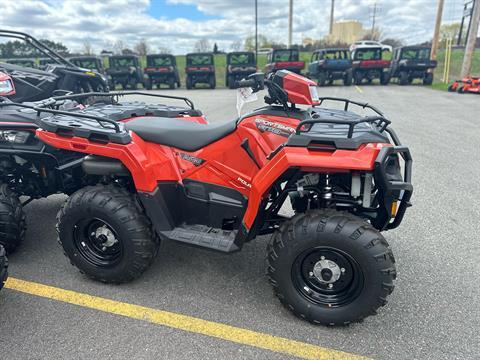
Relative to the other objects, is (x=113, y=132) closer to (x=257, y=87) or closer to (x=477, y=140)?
(x=257, y=87)

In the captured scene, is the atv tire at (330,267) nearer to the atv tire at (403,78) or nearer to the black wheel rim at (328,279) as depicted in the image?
the black wheel rim at (328,279)

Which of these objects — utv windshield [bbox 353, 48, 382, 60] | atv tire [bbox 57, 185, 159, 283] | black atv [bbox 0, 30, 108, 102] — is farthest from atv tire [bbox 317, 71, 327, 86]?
atv tire [bbox 57, 185, 159, 283]

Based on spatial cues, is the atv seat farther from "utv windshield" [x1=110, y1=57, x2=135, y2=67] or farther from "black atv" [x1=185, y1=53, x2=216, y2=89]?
"utv windshield" [x1=110, y1=57, x2=135, y2=67]

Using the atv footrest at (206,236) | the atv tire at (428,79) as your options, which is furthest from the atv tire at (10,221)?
the atv tire at (428,79)

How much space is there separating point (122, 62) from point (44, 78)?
52.3ft

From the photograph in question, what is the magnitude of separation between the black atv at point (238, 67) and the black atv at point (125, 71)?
4.88 metres

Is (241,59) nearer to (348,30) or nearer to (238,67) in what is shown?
(238,67)

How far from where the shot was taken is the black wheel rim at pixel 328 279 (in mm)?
2158

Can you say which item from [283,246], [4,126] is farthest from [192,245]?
[4,126]

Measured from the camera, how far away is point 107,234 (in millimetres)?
2648

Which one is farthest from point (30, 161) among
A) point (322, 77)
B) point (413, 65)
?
point (413, 65)

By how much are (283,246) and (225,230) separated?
0.60m

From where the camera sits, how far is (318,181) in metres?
2.26

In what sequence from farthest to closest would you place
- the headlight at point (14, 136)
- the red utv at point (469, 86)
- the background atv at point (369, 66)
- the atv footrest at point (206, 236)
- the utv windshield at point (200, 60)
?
the utv windshield at point (200, 60) → the background atv at point (369, 66) → the red utv at point (469, 86) → the headlight at point (14, 136) → the atv footrest at point (206, 236)
